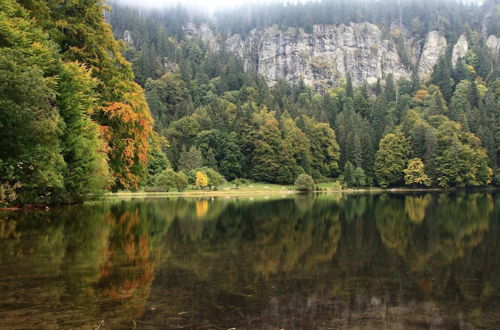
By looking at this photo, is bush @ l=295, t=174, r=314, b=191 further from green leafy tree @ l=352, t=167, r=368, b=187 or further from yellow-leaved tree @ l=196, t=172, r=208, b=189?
yellow-leaved tree @ l=196, t=172, r=208, b=189

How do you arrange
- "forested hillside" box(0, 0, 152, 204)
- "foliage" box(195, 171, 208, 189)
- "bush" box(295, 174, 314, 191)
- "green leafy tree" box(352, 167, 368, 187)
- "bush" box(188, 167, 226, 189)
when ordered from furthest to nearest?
"green leafy tree" box(352, 167, 368, 187) < "bush" box(295, 174, 314, 191) < "bush" box(188, 167, 226, 189) < "foliage" box(195, 171, 208, 189) < "forested hillside" box(0, 0, 152, 204)

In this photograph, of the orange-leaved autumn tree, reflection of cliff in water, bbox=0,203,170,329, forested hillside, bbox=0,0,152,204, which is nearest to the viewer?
reflection of cliff in water, bbox=0,203,170,329

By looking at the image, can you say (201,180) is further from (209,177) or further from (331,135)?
(331,135)

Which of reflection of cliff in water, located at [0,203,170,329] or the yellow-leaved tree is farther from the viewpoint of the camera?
the yellow-leaved tree

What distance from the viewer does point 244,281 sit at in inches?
315

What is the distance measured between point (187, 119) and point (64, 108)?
85.7 metres

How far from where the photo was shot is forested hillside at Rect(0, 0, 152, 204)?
19.4m

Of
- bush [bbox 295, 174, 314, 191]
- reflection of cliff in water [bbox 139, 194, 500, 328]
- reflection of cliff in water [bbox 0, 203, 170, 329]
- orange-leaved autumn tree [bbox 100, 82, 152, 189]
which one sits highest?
orange-leaved autumn tree [bbox 100, 82, 152, 189]

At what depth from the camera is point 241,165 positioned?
101 meters

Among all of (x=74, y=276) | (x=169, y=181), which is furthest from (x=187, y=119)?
(x=74, y=276)

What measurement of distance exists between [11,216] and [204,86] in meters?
138

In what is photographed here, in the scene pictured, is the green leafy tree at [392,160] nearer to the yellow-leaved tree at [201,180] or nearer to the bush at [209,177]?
the bush at [209,177]

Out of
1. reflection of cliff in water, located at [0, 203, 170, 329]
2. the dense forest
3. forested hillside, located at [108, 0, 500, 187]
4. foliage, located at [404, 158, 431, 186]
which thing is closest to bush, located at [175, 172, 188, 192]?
the dense forest

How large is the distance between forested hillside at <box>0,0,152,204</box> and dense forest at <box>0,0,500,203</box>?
0.07m
